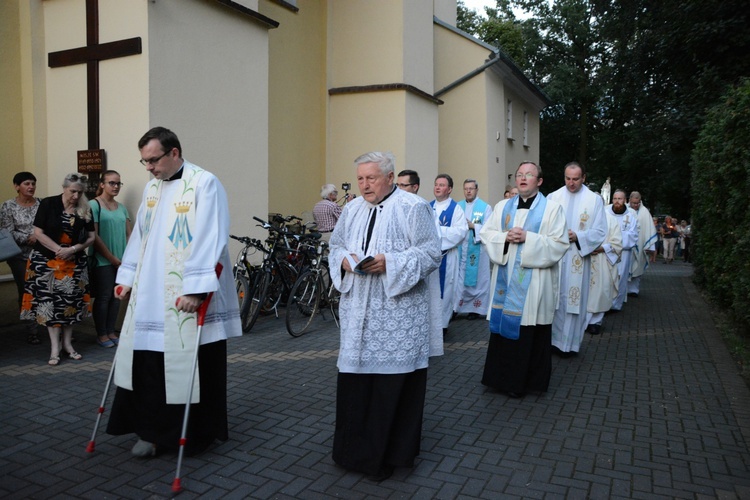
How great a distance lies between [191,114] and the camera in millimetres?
8148

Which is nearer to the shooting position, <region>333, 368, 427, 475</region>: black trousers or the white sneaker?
<region>333, 368, 427, 475</region>: black trousers

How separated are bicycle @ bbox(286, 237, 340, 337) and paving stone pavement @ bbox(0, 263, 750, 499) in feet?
1.75

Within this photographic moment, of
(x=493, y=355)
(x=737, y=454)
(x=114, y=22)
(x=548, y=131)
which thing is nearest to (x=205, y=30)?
(x=114, y=22)

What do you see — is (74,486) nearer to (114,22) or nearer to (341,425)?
(341,425)

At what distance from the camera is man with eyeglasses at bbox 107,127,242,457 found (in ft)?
12.5

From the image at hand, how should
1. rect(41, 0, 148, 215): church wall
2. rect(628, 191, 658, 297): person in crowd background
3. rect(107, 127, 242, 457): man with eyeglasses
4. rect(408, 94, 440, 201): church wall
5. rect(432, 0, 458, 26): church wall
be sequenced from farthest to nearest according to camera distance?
rect(432, 0, 458, 26): church wall, rect(408, 94, 440, 201): church wall, rect(628, 191, 658, 297): person in crowd background, rect(41, 0, 148, 215): church wall, rect(107, 127, 242, 457): man with eyeglasses

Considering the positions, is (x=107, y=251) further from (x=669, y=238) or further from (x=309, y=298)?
(x=669, y=238)

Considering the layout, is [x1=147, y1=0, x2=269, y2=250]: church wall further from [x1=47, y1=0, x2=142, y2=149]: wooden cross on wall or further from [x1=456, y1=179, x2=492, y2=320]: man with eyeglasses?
[x1=456, y1=179, x2=492, y2=320]: man with eyeglasses

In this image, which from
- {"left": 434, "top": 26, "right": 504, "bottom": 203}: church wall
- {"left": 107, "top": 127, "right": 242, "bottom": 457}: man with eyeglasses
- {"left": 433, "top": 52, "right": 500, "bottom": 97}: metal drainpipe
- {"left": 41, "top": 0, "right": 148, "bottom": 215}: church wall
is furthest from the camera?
{"left": 434, "top": 26, "right": 504, "bottom": 203}: church wall

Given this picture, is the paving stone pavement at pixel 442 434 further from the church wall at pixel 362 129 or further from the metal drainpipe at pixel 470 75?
the metal drainpipe at pixel 470 75

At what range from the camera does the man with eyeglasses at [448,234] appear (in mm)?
7730

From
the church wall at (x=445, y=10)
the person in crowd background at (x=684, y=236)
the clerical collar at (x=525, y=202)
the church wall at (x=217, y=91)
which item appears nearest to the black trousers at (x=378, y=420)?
the clerical collar at (x=525, y=202)

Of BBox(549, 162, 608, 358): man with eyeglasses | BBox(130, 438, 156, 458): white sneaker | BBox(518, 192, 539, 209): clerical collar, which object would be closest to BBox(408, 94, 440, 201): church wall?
BBox(549, 162, 608, 358): man with eyeglasses

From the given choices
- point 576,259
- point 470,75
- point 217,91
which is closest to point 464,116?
point 470,75
